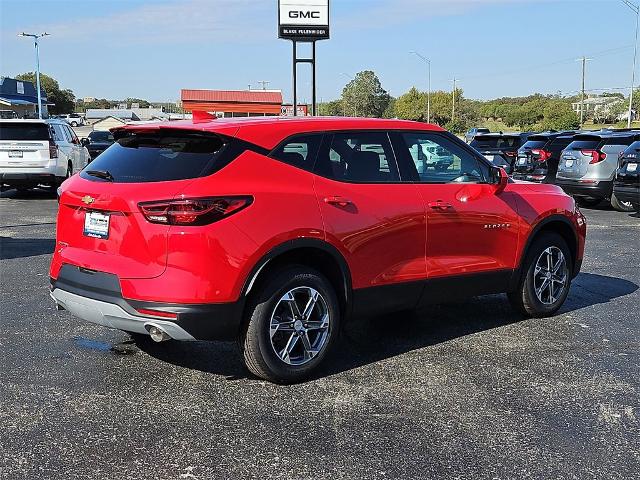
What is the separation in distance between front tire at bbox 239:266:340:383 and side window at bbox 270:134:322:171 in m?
0.71

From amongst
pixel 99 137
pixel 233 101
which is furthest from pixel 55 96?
pixel 99 137

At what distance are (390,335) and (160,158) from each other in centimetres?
245

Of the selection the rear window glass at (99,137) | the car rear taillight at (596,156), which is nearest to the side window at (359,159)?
the car rear taillight at (596,156)

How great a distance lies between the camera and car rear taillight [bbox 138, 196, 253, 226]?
4.15 m

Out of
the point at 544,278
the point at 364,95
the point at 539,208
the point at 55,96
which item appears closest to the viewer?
the point at 539,208

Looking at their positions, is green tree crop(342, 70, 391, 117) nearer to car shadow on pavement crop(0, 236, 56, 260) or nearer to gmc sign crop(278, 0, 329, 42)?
gmc sign crop(278, 0, 329, 42)

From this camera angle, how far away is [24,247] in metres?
10.0

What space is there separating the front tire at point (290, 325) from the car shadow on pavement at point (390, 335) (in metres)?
0.24

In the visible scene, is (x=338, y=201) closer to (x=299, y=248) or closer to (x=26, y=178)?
(x=299, y=248)

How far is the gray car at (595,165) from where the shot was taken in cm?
1525

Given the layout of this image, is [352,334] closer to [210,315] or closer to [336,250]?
[336,250]

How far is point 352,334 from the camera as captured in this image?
5883 millimetres

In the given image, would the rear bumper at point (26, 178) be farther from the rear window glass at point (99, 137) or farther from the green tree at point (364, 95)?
the green tree at point (364, 95)

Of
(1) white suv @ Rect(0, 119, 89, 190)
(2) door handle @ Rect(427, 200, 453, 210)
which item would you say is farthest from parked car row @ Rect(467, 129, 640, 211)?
(1) white suv @ Rect(0, 119, 89, 190)
